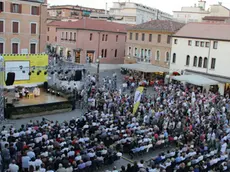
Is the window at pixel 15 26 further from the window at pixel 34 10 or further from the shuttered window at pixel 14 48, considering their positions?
the window at pixel 34 10

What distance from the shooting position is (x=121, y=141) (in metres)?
19.2

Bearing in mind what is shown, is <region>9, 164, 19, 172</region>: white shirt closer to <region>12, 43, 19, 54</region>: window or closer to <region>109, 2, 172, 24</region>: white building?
<region>12, 43, 19, 54</region>: window

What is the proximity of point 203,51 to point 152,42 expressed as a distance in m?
9.21

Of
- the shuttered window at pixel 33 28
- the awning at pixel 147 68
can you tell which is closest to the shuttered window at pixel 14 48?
the shuttered window at pixel 33 28

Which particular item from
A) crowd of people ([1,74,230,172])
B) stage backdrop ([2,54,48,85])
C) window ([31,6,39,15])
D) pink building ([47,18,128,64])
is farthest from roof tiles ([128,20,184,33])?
crowd of people ([1,74,230,172])

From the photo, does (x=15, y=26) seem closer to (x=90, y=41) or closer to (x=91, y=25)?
(x=90, y=41)

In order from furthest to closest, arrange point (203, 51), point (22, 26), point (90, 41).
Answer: point (90, 41), point (203, 51), point (22, 26)

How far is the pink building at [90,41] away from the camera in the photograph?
53.8 m

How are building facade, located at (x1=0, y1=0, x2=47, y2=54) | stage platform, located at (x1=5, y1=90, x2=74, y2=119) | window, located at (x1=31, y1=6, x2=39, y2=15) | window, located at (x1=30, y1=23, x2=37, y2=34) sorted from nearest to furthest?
stage platform, located at (x1=5, y1=90, x2=74, y2=119), building facade, located at (x1=0, y1=0, x2=47, y2=54), window, located at (x1=31, y1=6, x2=39, y2=15), window, located at (x1=30, y1=23, x2=37, y2=34)

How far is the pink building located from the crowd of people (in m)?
27.1

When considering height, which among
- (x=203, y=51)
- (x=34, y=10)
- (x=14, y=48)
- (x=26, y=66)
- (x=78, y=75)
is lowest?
(x=78, y=75)

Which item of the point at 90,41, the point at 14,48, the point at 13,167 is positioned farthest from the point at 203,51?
the point at 13,167

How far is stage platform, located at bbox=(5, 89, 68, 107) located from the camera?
2871 centimetres

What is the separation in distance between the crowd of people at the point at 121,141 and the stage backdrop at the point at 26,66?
29.7 feet
